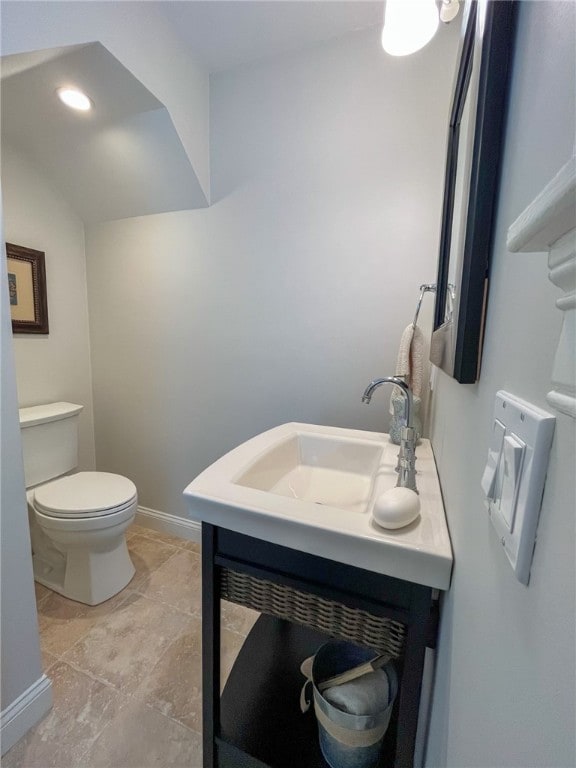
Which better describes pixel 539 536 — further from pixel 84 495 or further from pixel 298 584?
pixel 84 495

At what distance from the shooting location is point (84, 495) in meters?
1.45

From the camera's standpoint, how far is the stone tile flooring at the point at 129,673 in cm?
94

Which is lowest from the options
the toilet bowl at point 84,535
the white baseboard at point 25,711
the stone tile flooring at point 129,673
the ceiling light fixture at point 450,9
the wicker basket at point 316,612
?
the stone tile flooring at point 129,673

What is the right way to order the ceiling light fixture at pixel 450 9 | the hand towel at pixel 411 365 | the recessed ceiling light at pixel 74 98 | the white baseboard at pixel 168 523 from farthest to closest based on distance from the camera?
the white baseboard at pixel 168 523 → the recessed ceiling light at pixel 74 98 → the hand towel at pixel 411 365 → the ceiling light fixture at pixel 450 9

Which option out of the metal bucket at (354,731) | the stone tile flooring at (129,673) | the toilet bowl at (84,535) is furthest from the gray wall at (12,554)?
the metal bucket at (354,731)

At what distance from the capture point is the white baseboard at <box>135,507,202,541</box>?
6.20ft

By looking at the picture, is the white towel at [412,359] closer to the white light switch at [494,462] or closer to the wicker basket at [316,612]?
the wicker basket at [316,612]

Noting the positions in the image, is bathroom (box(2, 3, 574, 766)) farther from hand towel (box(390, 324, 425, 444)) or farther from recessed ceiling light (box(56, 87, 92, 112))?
recessed ceiling light (box(56, 87, 92, 112))

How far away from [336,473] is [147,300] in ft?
4.63

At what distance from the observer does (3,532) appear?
2.95ft

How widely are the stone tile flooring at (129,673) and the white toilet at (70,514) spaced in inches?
3.7

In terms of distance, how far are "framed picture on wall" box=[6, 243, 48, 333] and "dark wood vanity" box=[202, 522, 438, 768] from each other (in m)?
1.62

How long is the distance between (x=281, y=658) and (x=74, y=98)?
224 centimetres

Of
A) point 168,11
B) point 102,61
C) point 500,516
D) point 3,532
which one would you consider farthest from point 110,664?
point 168,11
